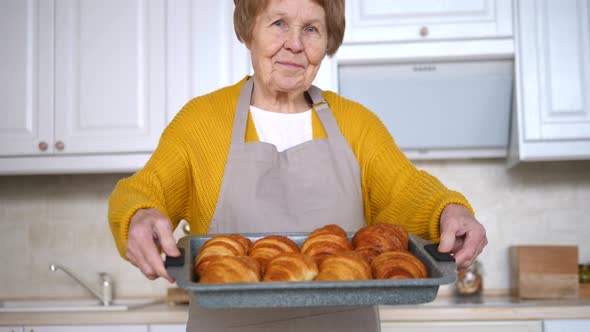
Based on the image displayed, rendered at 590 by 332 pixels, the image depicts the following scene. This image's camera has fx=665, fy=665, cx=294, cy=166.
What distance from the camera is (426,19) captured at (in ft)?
8.20

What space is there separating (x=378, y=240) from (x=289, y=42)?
484 millimetres

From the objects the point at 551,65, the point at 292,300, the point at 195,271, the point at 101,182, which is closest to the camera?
the point at 292,300

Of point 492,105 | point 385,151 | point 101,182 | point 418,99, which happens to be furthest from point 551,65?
point 101,182

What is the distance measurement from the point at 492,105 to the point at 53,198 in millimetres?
1917

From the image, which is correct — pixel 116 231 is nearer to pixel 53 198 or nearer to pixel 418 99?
pixel 418 99

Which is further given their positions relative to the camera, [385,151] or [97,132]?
[97,132]

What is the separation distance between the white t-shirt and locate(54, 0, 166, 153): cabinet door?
1259 millimetres

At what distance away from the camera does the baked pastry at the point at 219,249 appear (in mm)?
874

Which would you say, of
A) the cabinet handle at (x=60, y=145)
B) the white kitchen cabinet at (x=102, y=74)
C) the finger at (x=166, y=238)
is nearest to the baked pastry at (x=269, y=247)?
the finger at (x=166, y=238)

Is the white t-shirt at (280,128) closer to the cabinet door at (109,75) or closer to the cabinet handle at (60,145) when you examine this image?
the cabinet door at (109,75)

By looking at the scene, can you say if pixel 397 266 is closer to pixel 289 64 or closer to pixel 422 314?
pixel 289 64

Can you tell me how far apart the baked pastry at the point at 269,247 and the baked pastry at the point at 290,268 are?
0.04 m

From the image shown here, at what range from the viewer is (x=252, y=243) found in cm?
100

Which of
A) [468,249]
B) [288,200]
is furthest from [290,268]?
[288,200]
